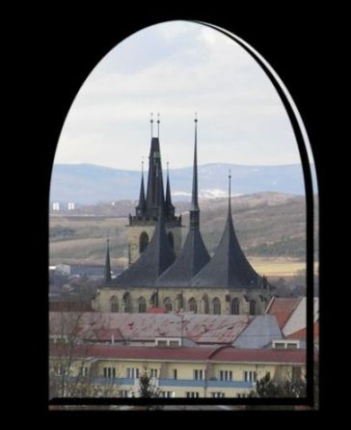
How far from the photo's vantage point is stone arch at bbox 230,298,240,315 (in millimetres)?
2536

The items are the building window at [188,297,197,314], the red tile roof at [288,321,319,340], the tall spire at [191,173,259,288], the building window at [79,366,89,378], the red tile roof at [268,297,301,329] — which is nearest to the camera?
the red tile roof at [288,321,319,340]

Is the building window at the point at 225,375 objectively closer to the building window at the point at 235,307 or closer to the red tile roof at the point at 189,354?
the red tile roof at the point at 189,354

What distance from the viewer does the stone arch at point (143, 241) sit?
2738mm

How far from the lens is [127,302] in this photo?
2695 millimetres

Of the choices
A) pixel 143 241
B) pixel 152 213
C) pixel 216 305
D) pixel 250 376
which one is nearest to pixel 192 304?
pixel 216 305

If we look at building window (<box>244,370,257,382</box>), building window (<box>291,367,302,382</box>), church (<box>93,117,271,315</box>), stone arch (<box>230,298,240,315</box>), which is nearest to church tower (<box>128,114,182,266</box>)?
church (<box>93,117,271,315</box>)

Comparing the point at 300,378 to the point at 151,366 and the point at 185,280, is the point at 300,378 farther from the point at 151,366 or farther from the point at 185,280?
the point at 185,280

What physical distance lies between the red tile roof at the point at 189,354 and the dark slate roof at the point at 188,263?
19 cm

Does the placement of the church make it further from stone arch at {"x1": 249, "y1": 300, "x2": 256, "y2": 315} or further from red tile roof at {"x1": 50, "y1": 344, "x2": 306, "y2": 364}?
red tile roof at {"x1": 50, "y1": 344, "x2": 306, "y2": 364}

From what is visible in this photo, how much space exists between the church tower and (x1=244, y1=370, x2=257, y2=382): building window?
1.63 ft

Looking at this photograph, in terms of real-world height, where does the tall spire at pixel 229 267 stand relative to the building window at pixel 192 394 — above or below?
above

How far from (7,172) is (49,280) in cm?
27

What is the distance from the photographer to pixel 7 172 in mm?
2008

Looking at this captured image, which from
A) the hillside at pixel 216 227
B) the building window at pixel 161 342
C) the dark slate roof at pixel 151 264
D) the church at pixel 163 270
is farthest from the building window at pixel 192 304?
the building window at pixel 161 342
